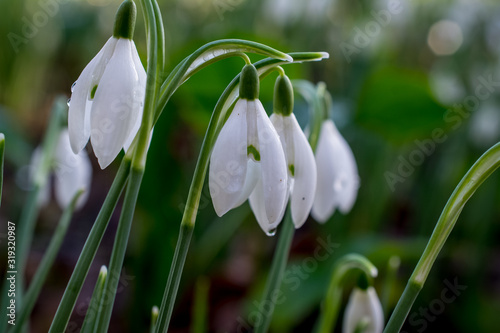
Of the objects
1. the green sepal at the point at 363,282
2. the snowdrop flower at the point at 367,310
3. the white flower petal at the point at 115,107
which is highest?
the white flower petal at the point at 115,107

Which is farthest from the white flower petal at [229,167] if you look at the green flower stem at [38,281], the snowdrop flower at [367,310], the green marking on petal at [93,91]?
the snowdrop flower at [367,310]

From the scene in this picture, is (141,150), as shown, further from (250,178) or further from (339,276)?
(339,276)

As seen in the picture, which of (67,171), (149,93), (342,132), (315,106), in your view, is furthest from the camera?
(342,132)

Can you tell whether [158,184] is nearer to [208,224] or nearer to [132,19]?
[208,224]

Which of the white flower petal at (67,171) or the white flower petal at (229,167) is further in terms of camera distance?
the white flower petal at (67,171)

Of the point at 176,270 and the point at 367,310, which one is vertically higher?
the point at 176,270

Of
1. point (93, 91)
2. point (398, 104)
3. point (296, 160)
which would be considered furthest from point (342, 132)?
point (93, 91)

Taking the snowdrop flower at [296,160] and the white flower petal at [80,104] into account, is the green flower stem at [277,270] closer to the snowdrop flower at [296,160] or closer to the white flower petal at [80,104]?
the snowdrop flower at [296,160]

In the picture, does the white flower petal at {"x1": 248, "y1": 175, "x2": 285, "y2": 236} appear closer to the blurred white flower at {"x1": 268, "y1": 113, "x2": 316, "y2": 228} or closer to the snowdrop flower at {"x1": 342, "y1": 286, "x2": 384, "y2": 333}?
the blurred white flower at {"x1": 268, "y1": 113, "x2": 316, "y2": 228}
